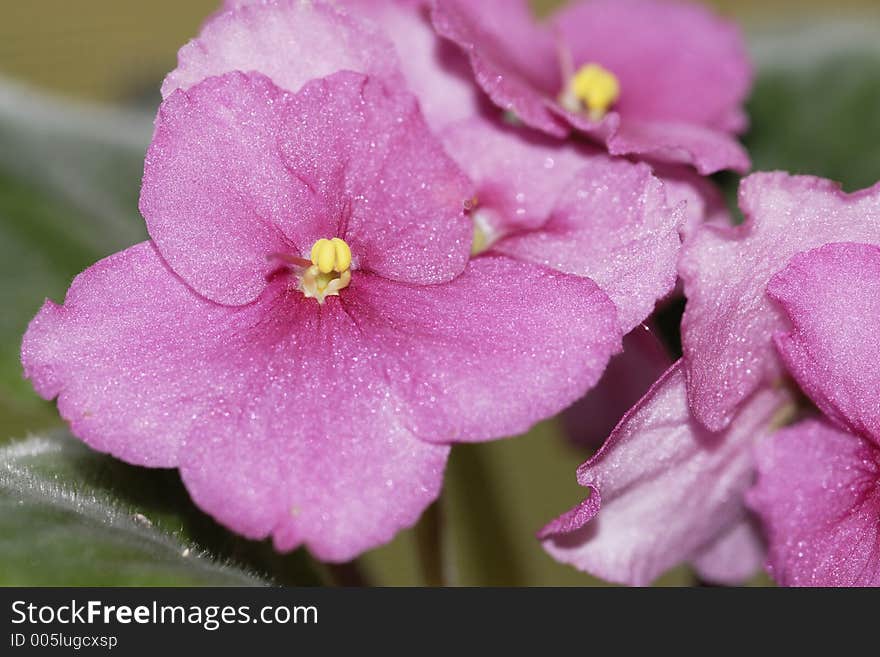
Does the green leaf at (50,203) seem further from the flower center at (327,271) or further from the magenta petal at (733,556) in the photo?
the magenta petal at (733,556)

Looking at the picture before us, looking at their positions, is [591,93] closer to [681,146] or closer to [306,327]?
[681,146]

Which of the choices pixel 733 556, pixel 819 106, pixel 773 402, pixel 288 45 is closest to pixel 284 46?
pixel 288 45

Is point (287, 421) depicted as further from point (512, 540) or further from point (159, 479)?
point (512, 540)

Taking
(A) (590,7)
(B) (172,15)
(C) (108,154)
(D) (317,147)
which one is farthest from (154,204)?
(B) (172,15)

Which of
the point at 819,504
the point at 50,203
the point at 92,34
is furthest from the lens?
the point at 92,34

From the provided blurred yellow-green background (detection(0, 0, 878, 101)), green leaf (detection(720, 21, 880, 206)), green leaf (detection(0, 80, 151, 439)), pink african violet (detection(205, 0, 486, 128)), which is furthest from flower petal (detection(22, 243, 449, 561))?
blurred yellow-green background (detection(0, 0, 878, 101))

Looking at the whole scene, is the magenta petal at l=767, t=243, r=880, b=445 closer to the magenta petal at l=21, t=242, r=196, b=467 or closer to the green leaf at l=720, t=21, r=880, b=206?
the magenta petal at l=21, t=242, r=196, b=467
